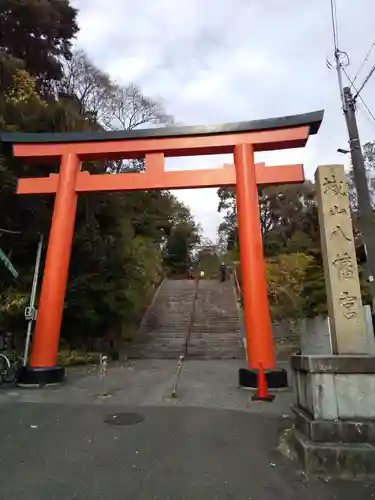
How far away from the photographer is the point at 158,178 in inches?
436

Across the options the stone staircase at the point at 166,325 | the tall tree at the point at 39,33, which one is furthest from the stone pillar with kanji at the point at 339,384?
the tall tree at the point at 39,33

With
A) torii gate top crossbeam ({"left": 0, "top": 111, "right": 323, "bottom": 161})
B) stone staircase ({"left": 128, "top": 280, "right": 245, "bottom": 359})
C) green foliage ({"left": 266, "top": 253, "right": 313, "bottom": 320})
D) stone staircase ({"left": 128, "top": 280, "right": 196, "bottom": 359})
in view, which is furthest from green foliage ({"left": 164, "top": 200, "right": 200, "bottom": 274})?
torii gate top crossbeam ({"left": 0, "top": 111, "right": 323, "bottom": 161})

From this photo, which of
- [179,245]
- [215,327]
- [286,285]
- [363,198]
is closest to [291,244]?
[286,285]

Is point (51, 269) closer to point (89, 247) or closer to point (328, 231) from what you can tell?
point (89, 247)

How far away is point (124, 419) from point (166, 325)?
1379 centimetres

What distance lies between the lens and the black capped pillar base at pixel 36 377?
31.7 ft

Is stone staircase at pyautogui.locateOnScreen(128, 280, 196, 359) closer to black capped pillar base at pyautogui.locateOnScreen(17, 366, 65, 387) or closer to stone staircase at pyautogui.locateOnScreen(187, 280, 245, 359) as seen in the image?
stone staircase at pyautogui.locateOnScreen(187, 280, 245, 359)

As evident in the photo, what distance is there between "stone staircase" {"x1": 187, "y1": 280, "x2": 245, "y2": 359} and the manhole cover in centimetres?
953

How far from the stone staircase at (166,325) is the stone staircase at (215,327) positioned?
48cm

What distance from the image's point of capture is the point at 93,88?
25.7 meters

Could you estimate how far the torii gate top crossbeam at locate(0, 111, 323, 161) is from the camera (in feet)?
35.3

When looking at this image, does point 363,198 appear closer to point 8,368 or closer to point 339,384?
point 339,384

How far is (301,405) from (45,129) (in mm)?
13848

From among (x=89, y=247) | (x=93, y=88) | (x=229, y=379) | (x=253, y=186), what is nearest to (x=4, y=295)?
(x=89, y=247)
